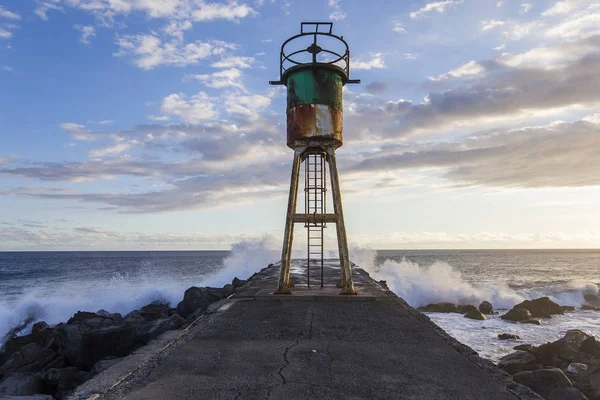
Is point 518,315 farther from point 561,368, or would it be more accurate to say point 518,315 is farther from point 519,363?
point 519,363

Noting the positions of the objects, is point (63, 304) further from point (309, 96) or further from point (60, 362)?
point (309, 96)

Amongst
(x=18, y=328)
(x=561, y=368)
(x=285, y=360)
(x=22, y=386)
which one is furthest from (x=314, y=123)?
(x=18, y=328)

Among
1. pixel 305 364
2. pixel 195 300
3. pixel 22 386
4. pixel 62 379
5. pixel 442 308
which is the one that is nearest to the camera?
pixel 305 364

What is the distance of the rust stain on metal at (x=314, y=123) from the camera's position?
10430 millimetres

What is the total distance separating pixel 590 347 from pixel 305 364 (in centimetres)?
916

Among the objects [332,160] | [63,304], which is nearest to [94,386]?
[332,160]

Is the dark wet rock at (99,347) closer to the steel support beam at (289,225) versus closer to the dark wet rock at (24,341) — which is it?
the dark wet rock at (24,341)

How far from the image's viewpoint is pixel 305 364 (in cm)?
496

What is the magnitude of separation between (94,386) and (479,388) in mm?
4299

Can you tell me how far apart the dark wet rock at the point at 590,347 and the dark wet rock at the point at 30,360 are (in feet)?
43.8

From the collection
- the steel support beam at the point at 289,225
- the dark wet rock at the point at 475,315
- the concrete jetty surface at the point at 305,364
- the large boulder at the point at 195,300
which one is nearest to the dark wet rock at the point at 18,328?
the large boulder at the point at 195,300

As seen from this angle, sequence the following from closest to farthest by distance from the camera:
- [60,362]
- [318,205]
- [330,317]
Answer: [330,317], [60,362], [318,205]

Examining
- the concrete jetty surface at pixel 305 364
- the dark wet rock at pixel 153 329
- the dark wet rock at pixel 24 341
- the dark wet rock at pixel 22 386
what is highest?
the concrete jetty surface at pixel 305 364

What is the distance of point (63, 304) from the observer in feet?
75.5
